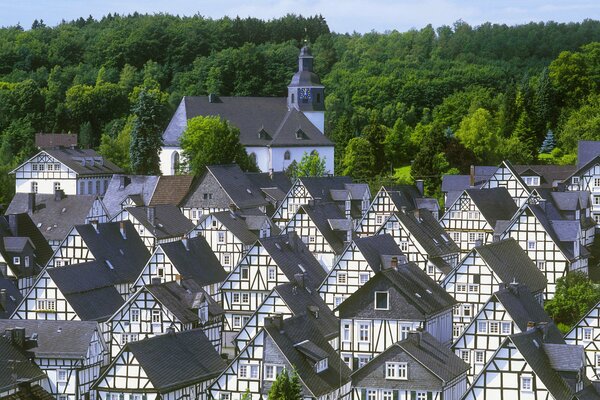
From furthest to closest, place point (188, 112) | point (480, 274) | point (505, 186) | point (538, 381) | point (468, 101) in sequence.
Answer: point (468, 101)
point (188, 112)
point (505, 186)
point (480, 274)
point (538, 381)

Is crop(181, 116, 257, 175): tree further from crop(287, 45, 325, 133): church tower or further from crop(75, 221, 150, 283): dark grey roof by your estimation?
crop(75, 221, 150, 283): dark grey roof

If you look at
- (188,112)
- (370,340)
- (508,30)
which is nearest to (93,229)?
(370,340)

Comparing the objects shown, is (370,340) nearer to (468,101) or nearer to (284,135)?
(284,135)

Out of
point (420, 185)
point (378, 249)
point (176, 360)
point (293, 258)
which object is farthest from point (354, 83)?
point (176, 360)

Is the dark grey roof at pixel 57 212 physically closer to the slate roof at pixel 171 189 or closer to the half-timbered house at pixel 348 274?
the slate roof at pixel 171 189

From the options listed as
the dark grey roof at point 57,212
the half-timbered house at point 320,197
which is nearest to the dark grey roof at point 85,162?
the dark grey roof at point 57,212

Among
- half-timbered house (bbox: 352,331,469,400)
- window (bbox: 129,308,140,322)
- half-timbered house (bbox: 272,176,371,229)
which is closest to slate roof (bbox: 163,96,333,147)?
half-timbered house (bbox: 272,176,371,229)
